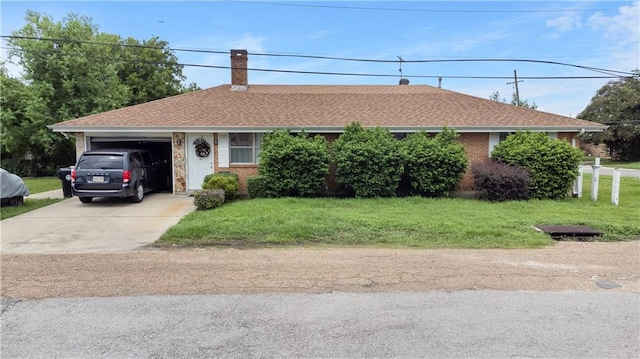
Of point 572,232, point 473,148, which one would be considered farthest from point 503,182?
point 572,232

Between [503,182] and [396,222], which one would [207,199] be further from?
[503,182]

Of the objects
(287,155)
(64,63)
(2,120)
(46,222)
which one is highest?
(64,63)

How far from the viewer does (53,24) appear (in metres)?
25.4

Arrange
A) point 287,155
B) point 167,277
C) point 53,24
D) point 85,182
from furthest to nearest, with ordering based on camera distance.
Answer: point 53,24
point 287,155
point 85,182
point 167,277

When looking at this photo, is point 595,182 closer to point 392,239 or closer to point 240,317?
point 392,239

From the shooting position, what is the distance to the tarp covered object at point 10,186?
1143cm

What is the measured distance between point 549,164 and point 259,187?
9.45 meters

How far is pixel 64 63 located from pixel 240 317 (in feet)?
84.7

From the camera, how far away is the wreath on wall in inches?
575

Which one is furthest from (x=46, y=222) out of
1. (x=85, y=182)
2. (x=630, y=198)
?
(x=630, y=198)

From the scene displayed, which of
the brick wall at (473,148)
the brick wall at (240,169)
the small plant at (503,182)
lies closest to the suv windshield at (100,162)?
the brick wall at (240,169)

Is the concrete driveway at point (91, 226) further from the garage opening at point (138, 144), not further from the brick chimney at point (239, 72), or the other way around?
the brick chimney at point (239, 72)

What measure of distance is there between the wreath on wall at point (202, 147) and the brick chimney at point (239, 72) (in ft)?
16.7

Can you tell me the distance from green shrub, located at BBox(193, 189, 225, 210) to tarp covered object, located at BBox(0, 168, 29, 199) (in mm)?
5443
